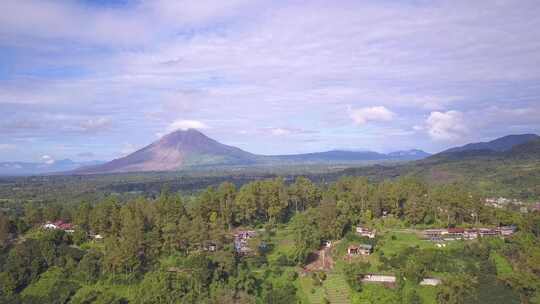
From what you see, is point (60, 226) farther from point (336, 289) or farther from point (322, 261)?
point (336, 289)

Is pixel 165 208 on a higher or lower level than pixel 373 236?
higher

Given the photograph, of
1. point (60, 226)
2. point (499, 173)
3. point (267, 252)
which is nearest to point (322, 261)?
point (267, 252)

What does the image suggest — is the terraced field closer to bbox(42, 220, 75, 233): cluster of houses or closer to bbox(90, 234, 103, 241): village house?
bbox(90, 234, 103, 241): village house

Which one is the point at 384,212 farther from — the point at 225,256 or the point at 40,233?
the point at 40,233

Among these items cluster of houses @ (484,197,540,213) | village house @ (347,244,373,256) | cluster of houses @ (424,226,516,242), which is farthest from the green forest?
cluster of houses @ (484,197,540,213)

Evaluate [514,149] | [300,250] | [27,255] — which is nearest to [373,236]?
[300,250]
